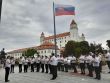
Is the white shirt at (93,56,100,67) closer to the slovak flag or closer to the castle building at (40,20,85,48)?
the slovak flag

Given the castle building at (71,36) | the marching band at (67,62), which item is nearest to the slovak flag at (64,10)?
the marching band at (67,62)

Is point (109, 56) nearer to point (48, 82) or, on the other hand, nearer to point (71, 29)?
point (48, 82)

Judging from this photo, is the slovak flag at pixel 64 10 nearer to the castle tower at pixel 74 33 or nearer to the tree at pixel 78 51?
the tree at pixel 78 51

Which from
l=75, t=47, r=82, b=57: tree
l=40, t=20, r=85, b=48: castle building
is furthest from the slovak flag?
l=40, t=20, r=85, b=48: castle building

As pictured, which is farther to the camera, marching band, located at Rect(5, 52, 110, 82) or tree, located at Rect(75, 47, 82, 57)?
tree, located at Rect(75, 47, 82, 57)

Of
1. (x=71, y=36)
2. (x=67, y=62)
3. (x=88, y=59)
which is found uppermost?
(x=71, y=36)

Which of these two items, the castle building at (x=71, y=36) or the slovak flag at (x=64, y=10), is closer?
the slovak flag at (x=64, y=10)

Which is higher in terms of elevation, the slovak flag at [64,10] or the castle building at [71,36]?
the castle building at [71,36]

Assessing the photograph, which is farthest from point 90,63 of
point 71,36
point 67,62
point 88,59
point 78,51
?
point 71,36

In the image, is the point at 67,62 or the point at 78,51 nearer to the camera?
the point at 67,62

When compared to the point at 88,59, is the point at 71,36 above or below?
above

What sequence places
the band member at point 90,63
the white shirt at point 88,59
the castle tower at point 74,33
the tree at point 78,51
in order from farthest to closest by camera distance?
1. the castle tower at point 74,33
2. the tree at point 78,51
3. the white shirt at point 88,59
4. the band member at point 90,63

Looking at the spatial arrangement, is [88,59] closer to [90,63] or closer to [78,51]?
[90,63]

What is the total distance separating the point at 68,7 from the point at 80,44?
72.0 m
